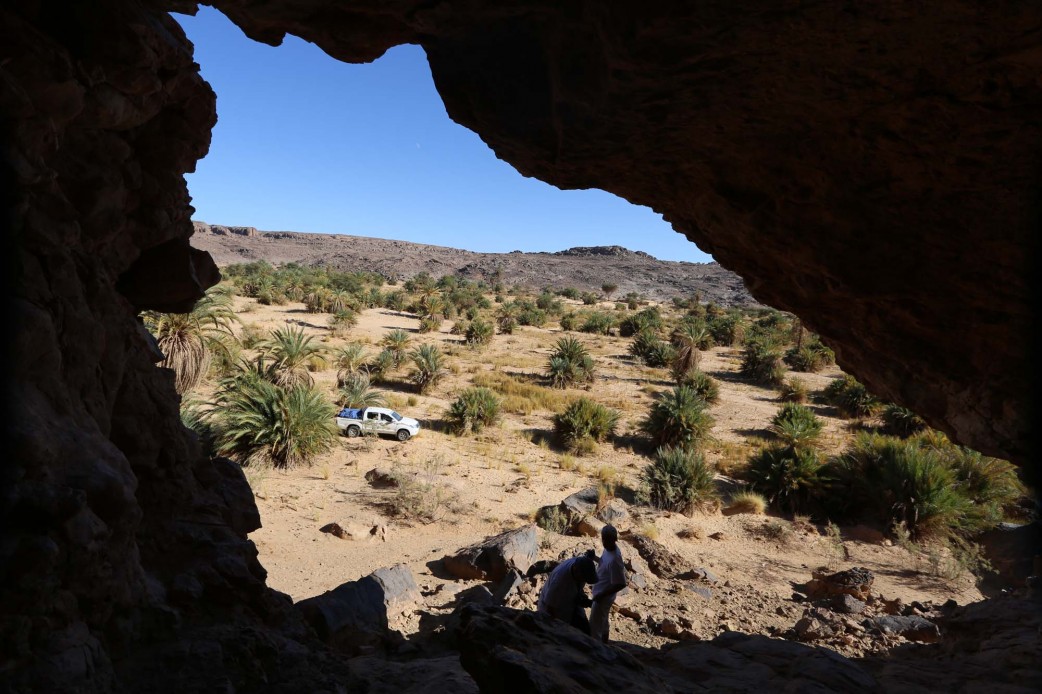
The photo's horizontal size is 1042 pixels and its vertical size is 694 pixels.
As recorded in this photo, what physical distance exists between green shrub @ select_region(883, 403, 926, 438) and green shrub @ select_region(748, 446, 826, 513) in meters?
6.92

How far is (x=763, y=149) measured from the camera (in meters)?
5.14

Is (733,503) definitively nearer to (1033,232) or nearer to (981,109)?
(1033,232)

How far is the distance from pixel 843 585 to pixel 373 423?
37.1 feet

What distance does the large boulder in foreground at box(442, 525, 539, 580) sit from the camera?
28.1 feet

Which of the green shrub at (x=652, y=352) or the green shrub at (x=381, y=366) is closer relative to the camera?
the green shrub at (x=381, y=366)

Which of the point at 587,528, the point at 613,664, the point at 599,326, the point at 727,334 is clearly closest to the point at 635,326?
the point at 599,326

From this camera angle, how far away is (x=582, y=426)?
16688 mm

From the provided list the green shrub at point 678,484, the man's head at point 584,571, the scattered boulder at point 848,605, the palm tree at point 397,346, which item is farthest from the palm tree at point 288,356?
the scattered boulder at point 848,605

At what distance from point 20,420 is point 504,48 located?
4350 mm

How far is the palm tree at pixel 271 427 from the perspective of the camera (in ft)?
40.8

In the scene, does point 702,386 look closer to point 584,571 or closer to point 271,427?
point 271,427

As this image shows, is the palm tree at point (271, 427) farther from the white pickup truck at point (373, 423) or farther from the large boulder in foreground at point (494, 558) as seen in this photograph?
the large boulder in foreground at point (494, 558)

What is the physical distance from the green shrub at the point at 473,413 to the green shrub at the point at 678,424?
477 centimetres

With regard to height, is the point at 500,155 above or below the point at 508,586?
above
